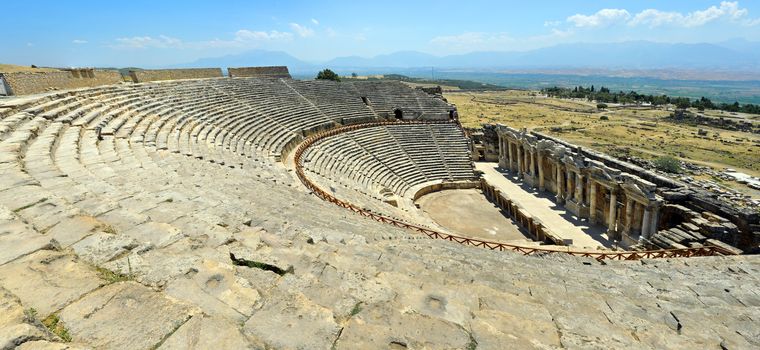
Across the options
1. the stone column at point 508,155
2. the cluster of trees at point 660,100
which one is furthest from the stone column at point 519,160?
the cluster of trees at point 660,100

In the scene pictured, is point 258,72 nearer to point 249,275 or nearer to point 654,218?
point 654,218

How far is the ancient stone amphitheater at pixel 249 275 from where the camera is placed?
3973 mm

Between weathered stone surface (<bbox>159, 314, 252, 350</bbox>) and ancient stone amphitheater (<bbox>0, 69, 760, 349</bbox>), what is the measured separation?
16 millimetres

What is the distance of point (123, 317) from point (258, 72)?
4232 centimetres

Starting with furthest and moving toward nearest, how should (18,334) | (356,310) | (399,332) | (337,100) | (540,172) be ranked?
(337,100) < (540,172) < (356,310) < (399,332) < (18,334)

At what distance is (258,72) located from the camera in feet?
141

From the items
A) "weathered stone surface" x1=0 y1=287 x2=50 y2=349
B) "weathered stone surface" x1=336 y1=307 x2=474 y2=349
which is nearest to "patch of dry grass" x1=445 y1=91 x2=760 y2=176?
"weathered stone surface" x1=336 y1=307 x2=474 y2=349

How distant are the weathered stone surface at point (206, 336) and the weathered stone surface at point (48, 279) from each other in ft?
3.95

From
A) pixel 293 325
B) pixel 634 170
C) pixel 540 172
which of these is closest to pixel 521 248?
pixel 293 325

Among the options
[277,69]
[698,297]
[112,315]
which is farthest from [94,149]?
[277,69]

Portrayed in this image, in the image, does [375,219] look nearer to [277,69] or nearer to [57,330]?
[57,330]

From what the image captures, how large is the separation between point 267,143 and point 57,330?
21249mm

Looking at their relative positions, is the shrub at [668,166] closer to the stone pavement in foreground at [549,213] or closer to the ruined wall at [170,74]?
the stone pavement in foreground at [549,213]

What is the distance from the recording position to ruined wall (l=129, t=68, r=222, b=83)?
30150mm
